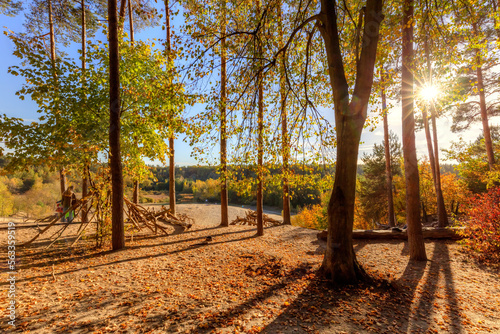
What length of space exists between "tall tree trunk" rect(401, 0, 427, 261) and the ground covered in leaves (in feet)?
2.01

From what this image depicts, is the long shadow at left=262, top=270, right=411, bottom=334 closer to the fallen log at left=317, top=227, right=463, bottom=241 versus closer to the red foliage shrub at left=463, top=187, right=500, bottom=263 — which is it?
the red foliage shrub at left=463, top=187, right=500, bottom=263

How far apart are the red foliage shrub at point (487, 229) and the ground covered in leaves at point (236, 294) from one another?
51 cm

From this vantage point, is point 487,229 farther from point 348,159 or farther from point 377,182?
point 377,182

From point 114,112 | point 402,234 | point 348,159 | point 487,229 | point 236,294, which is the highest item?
point 114,112

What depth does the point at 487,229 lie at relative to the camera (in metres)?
5.74

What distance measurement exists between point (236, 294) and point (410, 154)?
18.0ft

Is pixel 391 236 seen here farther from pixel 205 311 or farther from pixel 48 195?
pixel 48 195

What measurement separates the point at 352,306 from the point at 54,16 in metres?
17.1

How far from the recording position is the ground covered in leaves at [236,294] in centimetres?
288

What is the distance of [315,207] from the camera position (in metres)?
30.1

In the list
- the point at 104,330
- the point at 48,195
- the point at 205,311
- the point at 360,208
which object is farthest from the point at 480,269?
the point at 48,195

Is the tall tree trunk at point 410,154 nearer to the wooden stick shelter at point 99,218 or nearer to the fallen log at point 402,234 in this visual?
the fallen log at point 402,234

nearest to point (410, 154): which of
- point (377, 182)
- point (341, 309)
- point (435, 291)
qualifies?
point (435, 291)

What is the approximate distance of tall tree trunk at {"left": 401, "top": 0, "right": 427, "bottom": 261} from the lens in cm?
568
